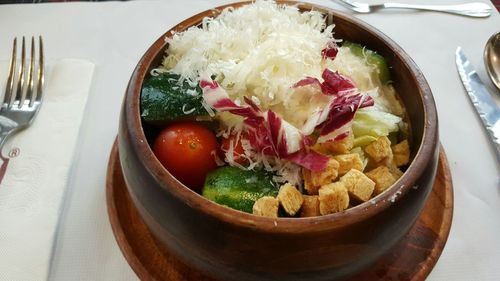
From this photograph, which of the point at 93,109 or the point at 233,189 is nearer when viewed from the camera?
the point at 233,189

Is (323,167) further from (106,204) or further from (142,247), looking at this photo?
(106,204)

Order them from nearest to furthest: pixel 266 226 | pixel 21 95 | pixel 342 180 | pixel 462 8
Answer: pixel 266 226 < pixel 342 180 < pixel 21 95 < pixel 462 8

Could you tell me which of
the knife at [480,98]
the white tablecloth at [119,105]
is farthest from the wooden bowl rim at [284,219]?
the knife at [480,98]

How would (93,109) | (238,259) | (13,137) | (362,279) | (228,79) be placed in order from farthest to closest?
(93,109), (13,137), (228,79), (362,279), (238,259)

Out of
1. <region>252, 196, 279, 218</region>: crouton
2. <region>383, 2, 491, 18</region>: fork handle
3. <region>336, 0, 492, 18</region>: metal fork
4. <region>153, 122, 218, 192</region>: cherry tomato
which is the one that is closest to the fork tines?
<region>153, 122, 218, 192</region>: cherry tomato

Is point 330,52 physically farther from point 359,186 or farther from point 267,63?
point 359,186

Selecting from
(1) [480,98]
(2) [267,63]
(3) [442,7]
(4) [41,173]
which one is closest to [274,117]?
(2) [267,63]

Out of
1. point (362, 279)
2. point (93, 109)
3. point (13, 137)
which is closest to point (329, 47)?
point (362, 279)
